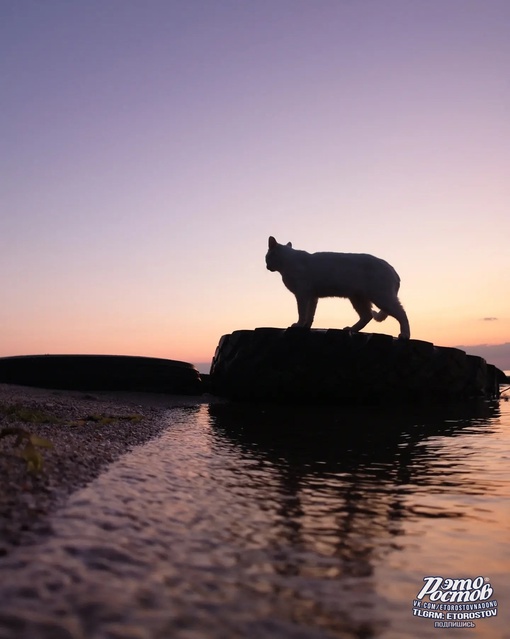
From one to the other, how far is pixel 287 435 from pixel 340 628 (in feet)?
12.0

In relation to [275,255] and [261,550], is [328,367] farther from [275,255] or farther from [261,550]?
[261,550]

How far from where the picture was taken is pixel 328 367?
Answer: 8.75 metres

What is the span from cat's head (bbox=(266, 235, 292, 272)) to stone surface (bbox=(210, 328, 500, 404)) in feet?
4.08

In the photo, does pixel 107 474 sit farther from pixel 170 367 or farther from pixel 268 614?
pixel 170 367

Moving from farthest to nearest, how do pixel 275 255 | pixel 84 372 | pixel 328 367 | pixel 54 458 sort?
1. pixel 84 372
2. pixel 275 255
3. pixel 328 367
4. pixel 54 458

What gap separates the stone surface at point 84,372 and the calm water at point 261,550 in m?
6.57

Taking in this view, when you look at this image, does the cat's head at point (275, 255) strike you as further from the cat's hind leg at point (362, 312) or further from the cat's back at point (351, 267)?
the cat's hind leg at point (362, 312)

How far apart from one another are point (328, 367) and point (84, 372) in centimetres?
446

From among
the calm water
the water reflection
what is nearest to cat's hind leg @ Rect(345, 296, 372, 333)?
the water reflection

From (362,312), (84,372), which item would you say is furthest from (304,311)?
(84,372)

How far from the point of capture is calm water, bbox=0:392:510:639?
120 cm

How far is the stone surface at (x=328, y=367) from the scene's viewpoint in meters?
8.78

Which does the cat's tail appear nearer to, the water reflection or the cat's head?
the cat's head

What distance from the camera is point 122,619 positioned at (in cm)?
Answer: 116
